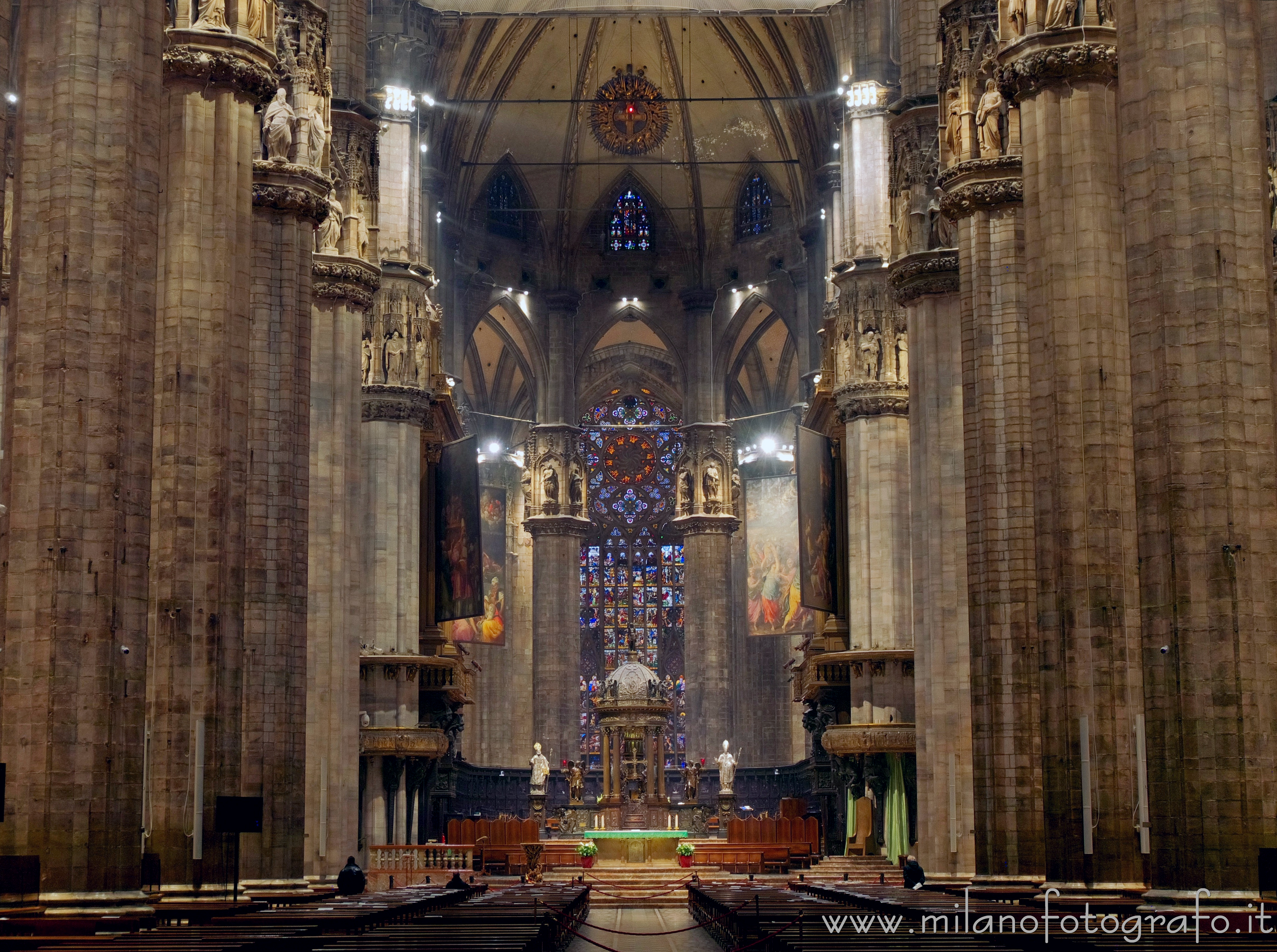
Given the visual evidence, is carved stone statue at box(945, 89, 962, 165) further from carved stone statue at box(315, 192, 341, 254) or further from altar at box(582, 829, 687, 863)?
altar at box(582, 829, 687, 863)

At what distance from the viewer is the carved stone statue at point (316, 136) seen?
29.7m

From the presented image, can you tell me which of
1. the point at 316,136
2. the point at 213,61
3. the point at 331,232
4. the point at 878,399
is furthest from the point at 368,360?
the point at 213,61

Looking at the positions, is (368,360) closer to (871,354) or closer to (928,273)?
(871,354)

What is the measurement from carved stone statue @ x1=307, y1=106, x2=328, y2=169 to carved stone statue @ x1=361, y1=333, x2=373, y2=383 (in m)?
15.2

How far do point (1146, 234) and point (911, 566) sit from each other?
22.2 m

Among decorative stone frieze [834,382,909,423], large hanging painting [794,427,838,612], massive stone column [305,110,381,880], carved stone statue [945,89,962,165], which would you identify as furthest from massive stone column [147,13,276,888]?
large hanging painting [794,427,838,612]

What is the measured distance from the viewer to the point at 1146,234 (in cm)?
1878

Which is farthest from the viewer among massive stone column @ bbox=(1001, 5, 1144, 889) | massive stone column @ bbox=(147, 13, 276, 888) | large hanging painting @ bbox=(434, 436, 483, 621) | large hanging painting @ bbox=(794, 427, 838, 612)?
large hanging painting @ bbox=(434, 436, 483, 621)

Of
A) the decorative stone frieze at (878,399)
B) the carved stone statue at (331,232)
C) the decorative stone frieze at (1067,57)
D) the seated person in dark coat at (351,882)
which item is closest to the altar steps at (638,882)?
the seated person in dark coat at (351,882)

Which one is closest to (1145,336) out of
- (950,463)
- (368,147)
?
(950,463)

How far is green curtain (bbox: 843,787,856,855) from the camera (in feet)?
151

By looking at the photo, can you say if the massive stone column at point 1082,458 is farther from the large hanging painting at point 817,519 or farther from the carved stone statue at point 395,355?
the carved stone statue at point 395,355

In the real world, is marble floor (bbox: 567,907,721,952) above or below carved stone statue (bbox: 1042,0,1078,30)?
below

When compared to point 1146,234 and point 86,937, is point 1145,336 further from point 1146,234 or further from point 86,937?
point 86,937
